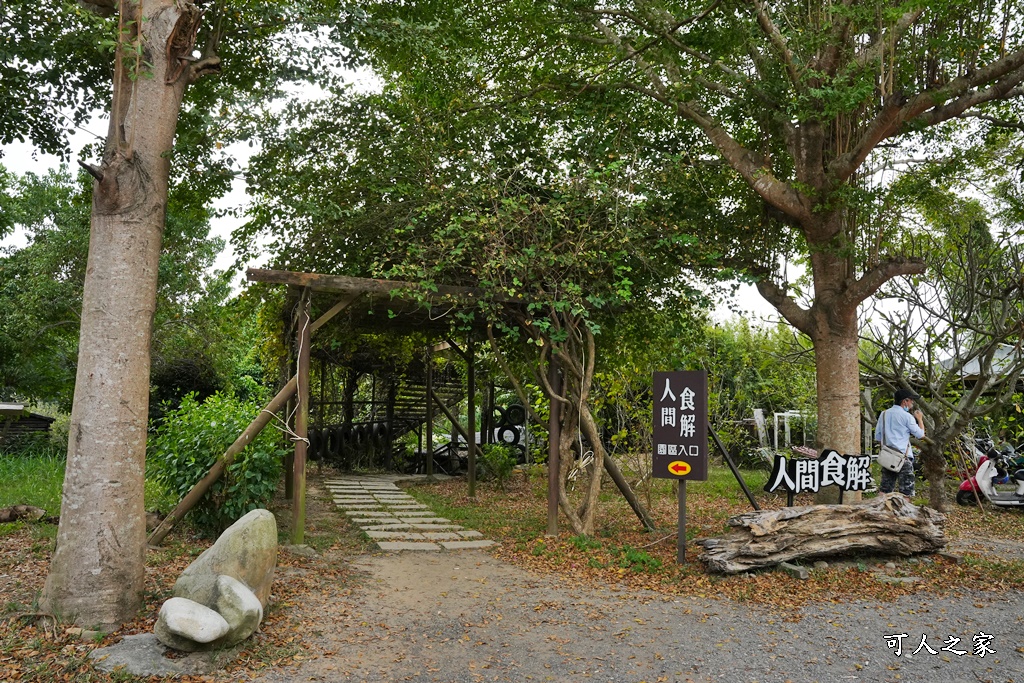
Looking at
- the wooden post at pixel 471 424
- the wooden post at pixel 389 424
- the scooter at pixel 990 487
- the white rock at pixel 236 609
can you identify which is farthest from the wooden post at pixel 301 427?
the scooter at pixel 990 487

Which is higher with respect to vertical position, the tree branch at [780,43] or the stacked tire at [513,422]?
the tree branch at [780,43]

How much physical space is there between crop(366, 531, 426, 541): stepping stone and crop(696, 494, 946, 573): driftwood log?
9.59 ft

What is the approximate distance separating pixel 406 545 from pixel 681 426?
2993 millimetres

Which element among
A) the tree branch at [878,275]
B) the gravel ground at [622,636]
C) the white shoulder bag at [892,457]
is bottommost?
the gravel ground at [622,636]

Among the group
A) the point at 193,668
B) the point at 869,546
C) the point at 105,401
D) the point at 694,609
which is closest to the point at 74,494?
the point at 105,401

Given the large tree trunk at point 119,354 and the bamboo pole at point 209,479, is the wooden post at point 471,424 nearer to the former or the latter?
the bamboo pole at point 209,479

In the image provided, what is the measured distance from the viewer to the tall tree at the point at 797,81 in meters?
7.70

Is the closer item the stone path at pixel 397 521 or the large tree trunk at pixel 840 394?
the stone path at pixel 397 521

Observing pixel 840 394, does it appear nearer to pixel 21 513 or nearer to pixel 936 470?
pixel 936 470

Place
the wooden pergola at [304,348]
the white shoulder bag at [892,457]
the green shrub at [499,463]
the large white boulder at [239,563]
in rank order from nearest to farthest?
the large white boulder at [239,563], the wooden pergola at [304,348], the white shoulder bag at [892,457], the green shrub at [499,463]

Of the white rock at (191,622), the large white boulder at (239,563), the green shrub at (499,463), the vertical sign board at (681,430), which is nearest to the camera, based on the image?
the white rock at (191,622)

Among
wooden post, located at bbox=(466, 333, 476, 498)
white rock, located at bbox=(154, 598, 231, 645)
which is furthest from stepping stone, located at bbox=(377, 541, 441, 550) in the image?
wooden post, located at bbox=(466, 333, 476, 498)

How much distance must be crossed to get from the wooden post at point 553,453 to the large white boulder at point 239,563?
12.2 feet

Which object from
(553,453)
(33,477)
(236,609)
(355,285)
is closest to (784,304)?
(553,453)
